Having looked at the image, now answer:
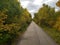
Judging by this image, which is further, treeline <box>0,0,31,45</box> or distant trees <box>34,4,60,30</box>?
distant trees <box>34,4,60,30</box>

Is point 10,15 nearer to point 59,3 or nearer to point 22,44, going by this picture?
point 22,44

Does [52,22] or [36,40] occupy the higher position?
[52,22]

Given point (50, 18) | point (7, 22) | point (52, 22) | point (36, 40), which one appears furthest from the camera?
point (50, 18)

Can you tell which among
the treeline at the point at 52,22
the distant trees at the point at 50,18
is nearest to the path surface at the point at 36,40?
the treeline at the point at 52,22

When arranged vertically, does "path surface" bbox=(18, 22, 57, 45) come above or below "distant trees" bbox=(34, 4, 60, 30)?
below

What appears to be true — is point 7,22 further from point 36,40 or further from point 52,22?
point 52,22

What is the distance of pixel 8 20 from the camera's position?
26.2m

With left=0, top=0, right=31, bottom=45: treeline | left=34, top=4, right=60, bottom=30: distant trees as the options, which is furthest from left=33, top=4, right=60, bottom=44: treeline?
left=0, top=0, right=31, bottom=45: treeline

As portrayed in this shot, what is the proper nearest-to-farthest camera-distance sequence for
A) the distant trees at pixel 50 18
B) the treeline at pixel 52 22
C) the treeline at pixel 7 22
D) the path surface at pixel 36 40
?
the treeline at pixel 7 22
the path surface at pixel 36 40
the treeline at pixel 52 22
the distant trees at pixel 50 18

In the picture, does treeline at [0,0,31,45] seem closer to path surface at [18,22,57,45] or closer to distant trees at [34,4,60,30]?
path surface at [18,22,57,45]

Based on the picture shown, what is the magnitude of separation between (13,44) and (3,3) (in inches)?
291

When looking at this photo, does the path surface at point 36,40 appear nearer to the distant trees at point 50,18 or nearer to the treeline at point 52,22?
the treeline at point 52,22

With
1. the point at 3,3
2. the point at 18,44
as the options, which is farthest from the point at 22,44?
the point at 3,3

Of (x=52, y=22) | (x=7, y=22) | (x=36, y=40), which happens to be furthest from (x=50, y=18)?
(x=7, y=22)
